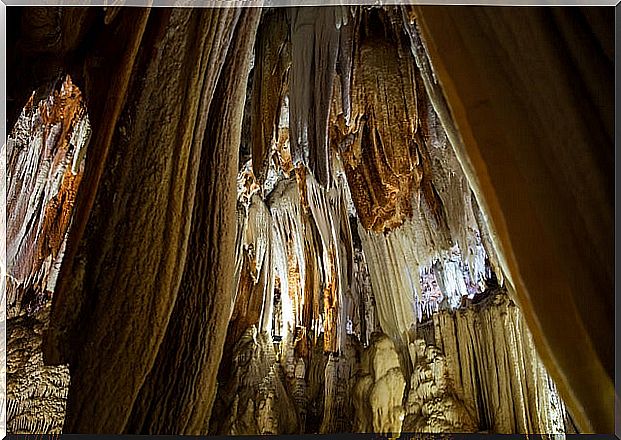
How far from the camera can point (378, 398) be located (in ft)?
5.09

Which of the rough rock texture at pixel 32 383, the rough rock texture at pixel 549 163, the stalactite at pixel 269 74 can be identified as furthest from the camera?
the stalactite at pixel 269 74

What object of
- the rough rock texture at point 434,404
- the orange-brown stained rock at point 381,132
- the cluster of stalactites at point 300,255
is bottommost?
the rough rock texture at point 434,404

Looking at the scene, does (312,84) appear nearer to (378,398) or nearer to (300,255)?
(300,255)

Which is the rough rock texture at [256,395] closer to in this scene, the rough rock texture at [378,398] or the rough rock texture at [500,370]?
the rough rock texture at [378,398]

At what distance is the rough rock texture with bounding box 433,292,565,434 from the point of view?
1547mm

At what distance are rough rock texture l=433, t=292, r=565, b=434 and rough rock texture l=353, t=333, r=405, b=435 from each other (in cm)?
14

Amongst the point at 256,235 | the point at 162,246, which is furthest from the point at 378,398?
the point at 162,246

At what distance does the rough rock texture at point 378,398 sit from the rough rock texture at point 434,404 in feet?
0.09

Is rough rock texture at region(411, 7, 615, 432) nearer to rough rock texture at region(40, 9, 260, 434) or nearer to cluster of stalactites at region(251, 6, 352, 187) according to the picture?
cluster of stalactites at region(251, 6, 352, 187)

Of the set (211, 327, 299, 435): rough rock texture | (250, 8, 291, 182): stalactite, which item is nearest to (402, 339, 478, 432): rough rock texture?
(211, 327, 299, 435): rough rock texture

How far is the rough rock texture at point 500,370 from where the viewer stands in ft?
5.08

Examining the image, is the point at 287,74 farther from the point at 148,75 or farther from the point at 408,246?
the point at 408,246

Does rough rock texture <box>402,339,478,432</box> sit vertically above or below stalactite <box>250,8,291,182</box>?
below

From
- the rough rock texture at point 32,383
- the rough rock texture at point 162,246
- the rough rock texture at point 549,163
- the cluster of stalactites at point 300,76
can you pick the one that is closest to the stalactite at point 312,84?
the cluster of stalactites at point 300,76
